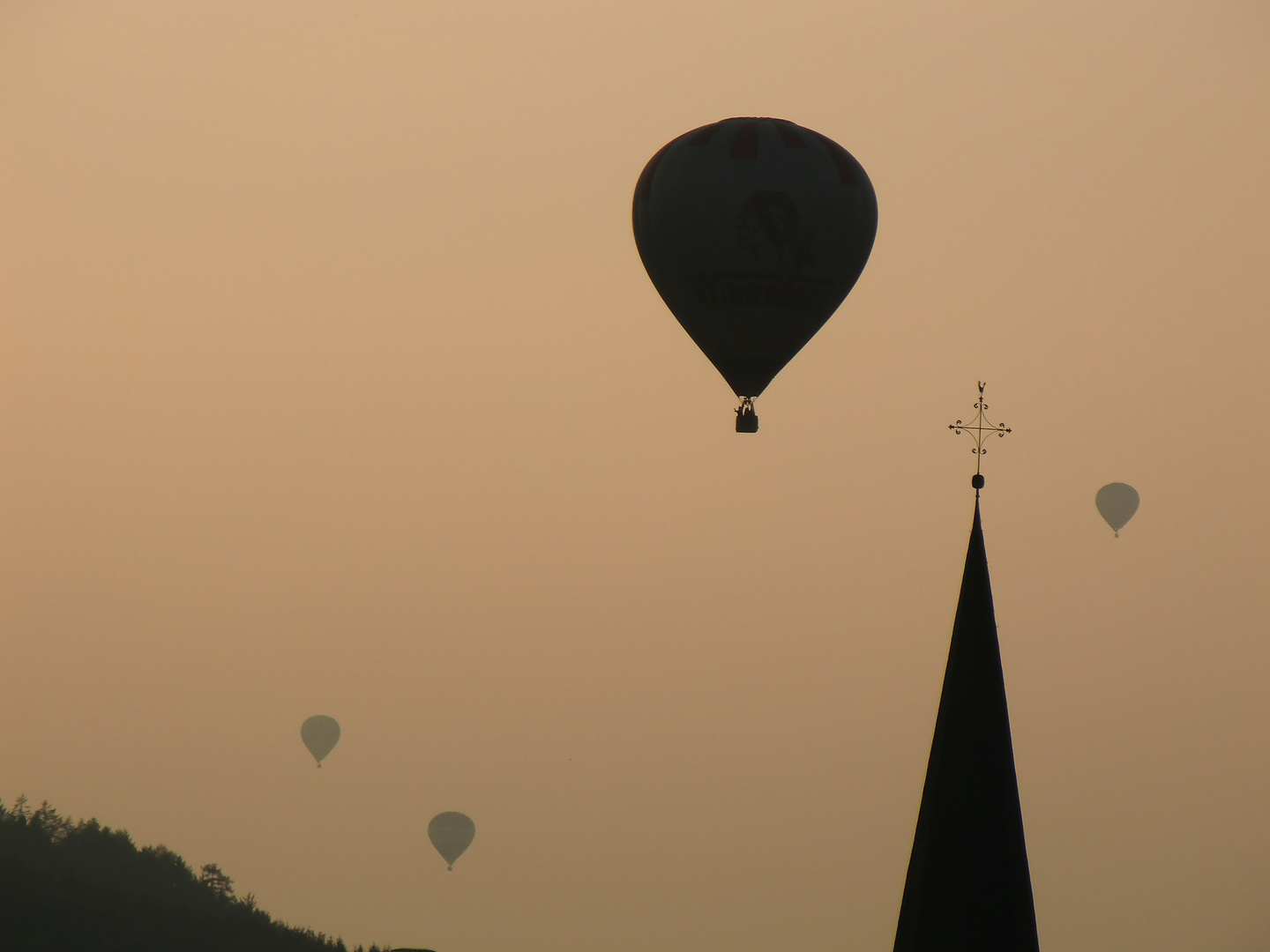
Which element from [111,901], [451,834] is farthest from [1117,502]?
[111,901]

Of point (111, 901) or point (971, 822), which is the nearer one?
point (971, 822)

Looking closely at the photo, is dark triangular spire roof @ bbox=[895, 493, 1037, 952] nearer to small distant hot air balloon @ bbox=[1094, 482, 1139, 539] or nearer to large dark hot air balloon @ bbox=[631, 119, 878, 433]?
large dark hot air balloon @ bbox=[631, 119, 878, 433]

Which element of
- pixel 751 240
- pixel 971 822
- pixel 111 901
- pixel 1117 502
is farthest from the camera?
pixel 111 901

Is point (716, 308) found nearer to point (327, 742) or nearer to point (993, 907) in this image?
point (993, 907)

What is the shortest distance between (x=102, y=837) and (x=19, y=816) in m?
5.61

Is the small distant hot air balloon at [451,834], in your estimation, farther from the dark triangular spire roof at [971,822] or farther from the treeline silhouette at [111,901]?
the treeline silhouette at [111,901]

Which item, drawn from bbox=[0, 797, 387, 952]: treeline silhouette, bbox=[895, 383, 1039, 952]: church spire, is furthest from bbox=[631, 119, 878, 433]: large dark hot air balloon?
bbox=[0, 797, 387, 952]: treeline silhouette

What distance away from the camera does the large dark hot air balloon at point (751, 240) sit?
30438 millimetres

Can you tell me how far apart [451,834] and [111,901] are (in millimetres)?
81264

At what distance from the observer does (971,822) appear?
2750 cm

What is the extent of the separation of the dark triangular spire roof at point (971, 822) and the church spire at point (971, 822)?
1 cm

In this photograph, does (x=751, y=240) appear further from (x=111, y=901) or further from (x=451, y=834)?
(x=111, y=901)

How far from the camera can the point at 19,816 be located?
142125 millimetres

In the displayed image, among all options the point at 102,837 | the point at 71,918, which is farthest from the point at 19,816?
the point at 71,918
